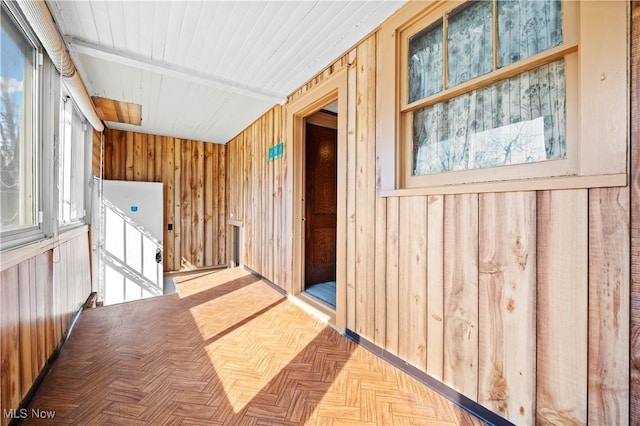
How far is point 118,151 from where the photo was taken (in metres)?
4.83

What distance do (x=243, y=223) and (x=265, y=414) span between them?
3777 mm

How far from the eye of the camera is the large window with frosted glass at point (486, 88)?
4.21 feet

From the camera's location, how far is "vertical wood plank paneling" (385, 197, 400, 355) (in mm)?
1928

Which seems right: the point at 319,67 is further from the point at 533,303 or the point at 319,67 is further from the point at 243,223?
the point at 243,223

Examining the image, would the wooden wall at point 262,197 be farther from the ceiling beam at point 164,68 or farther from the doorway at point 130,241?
the doorway at point 130,241

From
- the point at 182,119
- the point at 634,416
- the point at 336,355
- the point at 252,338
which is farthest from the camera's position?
the point at 182,119

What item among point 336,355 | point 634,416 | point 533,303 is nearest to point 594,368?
point 634,416

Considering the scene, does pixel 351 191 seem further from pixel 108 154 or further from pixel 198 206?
pixel 108 154

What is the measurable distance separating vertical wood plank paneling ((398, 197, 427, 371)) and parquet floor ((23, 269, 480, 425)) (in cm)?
22

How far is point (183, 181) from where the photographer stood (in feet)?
17.7

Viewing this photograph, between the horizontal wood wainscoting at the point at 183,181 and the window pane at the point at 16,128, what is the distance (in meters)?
3.42

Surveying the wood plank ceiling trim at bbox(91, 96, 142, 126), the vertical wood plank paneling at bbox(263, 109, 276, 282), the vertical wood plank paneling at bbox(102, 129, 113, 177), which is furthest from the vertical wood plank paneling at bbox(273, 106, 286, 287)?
the vertical wood plank paneling at bbox(102, 129, 113, 177)

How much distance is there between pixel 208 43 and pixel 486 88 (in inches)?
87.7

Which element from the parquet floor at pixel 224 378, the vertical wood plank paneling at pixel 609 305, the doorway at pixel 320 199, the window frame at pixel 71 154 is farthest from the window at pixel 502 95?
the window frame at pixel 71 154
